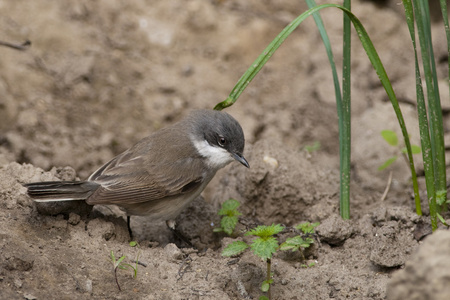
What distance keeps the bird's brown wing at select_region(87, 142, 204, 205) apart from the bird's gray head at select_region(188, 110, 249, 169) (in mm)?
170

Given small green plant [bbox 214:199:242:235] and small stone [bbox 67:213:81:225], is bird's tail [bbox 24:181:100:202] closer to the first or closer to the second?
small stone [bbox 67:213:81:225]

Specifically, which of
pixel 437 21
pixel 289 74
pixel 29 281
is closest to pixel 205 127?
pixel 29 281

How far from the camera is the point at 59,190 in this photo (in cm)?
473

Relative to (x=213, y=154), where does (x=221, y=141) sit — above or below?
above

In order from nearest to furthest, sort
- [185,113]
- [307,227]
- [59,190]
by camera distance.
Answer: [59,190] < [307,227] < [185,113]

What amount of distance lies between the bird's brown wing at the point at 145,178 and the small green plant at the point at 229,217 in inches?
13.8

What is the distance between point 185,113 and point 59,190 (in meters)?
3.02

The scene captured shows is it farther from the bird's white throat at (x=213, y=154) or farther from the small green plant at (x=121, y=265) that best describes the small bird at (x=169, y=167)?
the small green plant at (x=121, y=265)

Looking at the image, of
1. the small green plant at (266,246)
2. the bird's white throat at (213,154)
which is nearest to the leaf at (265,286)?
the small green plant at (266,246)

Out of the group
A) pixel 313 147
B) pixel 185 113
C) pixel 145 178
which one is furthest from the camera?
pixel 185 113

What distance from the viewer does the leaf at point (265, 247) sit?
4.05m

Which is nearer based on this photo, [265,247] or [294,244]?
[265,247]

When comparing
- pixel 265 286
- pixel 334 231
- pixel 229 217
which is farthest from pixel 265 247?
pixel 229 217

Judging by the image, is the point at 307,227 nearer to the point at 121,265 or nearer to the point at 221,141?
the point at 221,141
